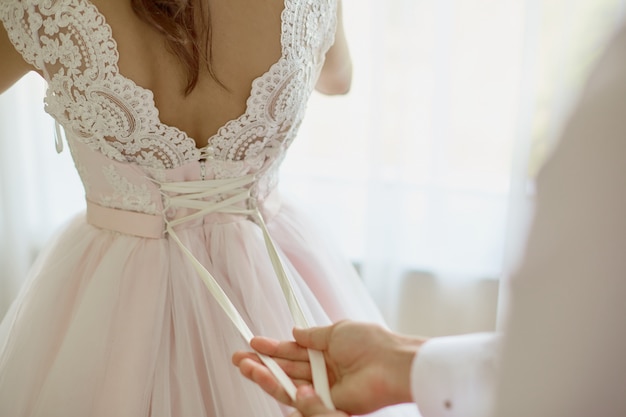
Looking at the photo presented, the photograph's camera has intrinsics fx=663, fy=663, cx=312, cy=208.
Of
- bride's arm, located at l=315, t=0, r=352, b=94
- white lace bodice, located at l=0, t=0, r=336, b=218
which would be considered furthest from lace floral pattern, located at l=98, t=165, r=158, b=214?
bride's arm, located at l=315, t=0, r=352, b=94

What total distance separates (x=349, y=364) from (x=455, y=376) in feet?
0.52

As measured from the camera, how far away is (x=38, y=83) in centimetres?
191

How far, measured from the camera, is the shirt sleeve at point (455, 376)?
63 cm

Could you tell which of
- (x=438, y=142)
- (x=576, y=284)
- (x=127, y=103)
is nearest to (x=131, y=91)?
(x=127, y=103)

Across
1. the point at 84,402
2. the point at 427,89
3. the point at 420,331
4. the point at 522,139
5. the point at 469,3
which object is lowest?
the point at 420,331

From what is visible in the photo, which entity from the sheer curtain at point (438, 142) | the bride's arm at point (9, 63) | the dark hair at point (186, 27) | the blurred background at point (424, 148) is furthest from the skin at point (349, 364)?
the sheer curtain at point (438, 142)

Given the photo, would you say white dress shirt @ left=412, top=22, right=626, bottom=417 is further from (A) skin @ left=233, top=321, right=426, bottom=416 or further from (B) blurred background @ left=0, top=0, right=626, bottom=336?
(B) blurred background @ left=0, top=0, right=626, bottom=336

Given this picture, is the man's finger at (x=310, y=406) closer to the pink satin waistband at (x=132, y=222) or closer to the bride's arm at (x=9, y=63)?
the pink satin waistband at (x=132, y=222)

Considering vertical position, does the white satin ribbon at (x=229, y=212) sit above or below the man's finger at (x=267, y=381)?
above

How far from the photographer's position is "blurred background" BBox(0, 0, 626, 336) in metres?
1.56

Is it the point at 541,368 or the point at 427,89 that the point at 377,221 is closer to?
the point at 427,89

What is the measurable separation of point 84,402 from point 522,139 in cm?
115

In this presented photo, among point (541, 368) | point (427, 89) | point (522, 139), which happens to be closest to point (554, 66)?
point (522, 139)

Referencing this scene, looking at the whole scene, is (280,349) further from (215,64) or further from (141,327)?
(215,64)
